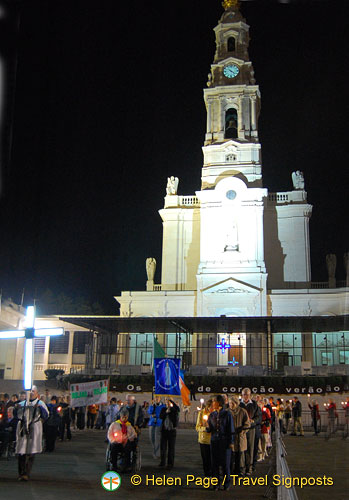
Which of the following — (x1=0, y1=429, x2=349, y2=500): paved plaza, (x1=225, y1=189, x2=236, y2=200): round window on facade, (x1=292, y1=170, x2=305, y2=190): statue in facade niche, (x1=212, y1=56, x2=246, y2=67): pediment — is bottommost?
(x1=0, y1=429, x2=349, y2=500): paved plaza

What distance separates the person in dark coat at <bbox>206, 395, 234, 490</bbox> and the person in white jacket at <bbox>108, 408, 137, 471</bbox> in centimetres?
170

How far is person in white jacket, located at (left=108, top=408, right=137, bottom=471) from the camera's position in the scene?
10797 mm

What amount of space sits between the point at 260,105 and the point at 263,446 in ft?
157

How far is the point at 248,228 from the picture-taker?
48.7 metres

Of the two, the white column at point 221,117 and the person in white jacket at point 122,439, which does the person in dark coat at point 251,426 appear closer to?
the person in white jacket at point 122,439

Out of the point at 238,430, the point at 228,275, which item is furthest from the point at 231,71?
the point at 238,430

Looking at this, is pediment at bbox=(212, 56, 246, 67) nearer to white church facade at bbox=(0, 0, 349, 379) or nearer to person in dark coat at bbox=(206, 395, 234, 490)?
white church facade at bbox=(0, 0, 349, 379)

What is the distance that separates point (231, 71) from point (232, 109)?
390 centimetres

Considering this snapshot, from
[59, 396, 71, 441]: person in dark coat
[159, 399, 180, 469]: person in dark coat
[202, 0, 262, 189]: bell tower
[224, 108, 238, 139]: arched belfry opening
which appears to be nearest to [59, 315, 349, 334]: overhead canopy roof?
[202, 0, 262, 189]: bell tower

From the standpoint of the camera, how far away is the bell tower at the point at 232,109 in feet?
170

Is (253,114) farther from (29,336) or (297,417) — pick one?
(29,336)

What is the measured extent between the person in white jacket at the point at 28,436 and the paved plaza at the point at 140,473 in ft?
0.96

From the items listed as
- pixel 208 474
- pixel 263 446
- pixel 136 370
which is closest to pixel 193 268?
pixel 136 370

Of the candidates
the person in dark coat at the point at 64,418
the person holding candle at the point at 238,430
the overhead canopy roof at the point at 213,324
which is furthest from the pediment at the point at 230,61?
the person holding candle at the point at 238,430
